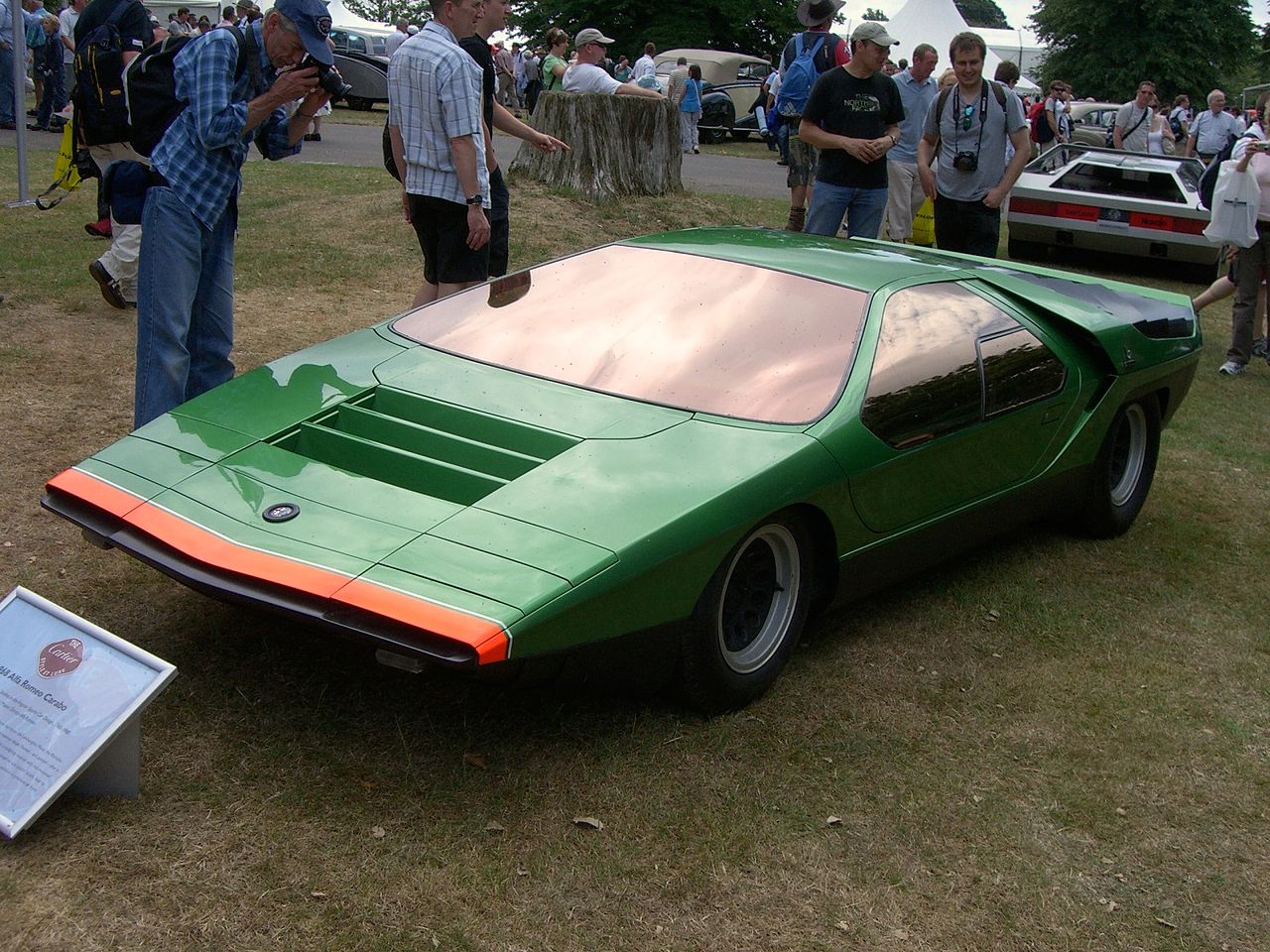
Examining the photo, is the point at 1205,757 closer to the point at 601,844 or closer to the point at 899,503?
the point at 899,503

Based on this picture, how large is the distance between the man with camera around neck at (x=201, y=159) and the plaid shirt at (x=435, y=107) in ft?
2.34

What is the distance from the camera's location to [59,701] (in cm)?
289

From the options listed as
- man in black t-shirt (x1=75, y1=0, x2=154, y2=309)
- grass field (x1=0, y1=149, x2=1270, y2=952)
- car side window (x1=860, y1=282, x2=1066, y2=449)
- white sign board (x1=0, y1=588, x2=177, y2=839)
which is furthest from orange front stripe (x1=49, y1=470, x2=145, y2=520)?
man in black t-shirt (x1=75, y1=0, x2=154, y2=309)

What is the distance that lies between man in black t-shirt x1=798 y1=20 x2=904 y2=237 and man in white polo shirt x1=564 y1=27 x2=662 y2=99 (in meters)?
3.32

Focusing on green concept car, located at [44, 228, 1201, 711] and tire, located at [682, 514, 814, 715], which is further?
tire, located at [682, 514, 814, 715]

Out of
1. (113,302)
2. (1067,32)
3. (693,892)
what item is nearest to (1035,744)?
(693,892)

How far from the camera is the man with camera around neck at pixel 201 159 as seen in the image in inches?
174

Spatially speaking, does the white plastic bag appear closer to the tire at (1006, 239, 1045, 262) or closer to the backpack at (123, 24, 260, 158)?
the tire at (1006, 239, 1045, 262)

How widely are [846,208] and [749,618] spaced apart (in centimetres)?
451

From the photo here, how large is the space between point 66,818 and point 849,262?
115 inches

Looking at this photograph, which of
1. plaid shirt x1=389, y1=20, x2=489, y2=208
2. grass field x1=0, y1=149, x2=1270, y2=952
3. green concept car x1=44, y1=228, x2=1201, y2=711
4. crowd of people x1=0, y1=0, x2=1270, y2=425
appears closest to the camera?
grass field x1=0, y1=149, x2=1270, y2=952

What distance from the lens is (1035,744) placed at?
3611mm


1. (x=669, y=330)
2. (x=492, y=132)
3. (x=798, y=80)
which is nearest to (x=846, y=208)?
A: (x=492, y=132)

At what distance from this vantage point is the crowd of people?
454cm
